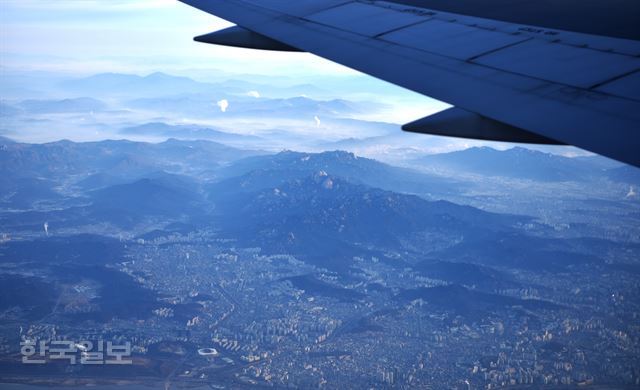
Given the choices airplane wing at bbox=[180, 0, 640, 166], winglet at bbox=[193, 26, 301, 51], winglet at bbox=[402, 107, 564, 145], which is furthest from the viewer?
winglet at bbox=[193, 26, 301, 51]

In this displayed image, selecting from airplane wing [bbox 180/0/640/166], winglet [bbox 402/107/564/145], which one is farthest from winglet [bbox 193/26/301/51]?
winglet [bbox 402/107/564/145]

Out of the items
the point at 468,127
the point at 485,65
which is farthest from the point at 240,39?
the point at 468,127

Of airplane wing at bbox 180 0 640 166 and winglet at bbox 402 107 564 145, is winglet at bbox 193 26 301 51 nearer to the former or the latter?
airplane wing at bbox 180 0 640 166

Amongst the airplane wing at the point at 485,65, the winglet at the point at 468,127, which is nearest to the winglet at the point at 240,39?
the airplane wing at the point at 485,65

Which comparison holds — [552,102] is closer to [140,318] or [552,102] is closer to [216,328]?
[216,328]

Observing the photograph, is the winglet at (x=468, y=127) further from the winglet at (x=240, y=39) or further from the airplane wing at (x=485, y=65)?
the winglet at (x=240, y=39)

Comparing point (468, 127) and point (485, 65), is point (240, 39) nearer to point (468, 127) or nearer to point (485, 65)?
point (485, 65)
